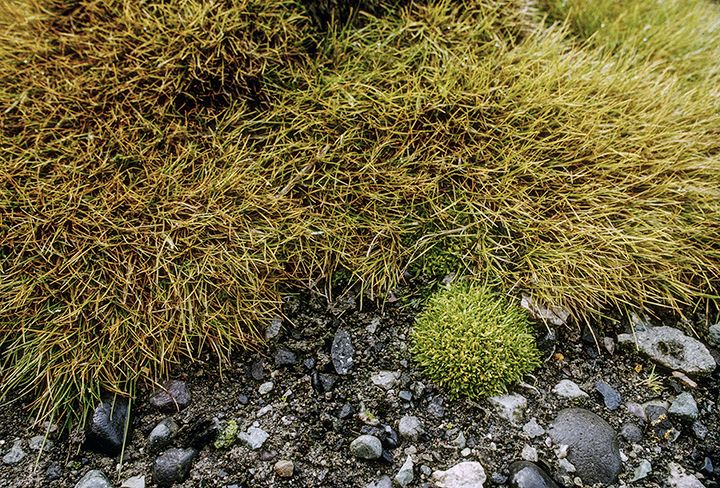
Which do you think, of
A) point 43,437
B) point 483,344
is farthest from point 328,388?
point 43,437

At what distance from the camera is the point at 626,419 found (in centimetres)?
268

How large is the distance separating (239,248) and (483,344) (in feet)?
4.65

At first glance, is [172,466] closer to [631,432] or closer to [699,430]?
[631,432]

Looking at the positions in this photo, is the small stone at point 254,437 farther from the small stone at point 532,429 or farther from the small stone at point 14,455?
the small stone at point 532,429

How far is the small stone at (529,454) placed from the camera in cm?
251

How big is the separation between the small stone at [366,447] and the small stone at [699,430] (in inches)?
62.3

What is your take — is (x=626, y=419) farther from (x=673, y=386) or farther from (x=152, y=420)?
(x=152, y=420)

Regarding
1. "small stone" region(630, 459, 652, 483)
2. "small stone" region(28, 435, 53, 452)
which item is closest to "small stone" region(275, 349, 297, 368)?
"small stone" region(28, 435, 53, 452)

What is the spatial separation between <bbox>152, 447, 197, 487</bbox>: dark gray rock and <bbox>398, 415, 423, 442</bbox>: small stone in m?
1.03

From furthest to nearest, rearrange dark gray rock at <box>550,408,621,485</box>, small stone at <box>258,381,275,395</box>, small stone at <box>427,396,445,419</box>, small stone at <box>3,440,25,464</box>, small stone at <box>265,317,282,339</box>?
small stone at <box>265,317,282,339</box> → small stone at <box>258,381,275,395</box> → small stone at <box>427,396,445,419</box> → small stone at <box>3,440,25,464</box> → dark gray rock at <box>550,408,621,485</box>

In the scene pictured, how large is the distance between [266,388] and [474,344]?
1118 mm

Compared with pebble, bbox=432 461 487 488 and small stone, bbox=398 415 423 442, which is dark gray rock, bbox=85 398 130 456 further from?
pebble, bbox=432 461 487 488

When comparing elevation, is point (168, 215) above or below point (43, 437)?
above

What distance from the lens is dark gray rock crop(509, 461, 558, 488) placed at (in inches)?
93.1
